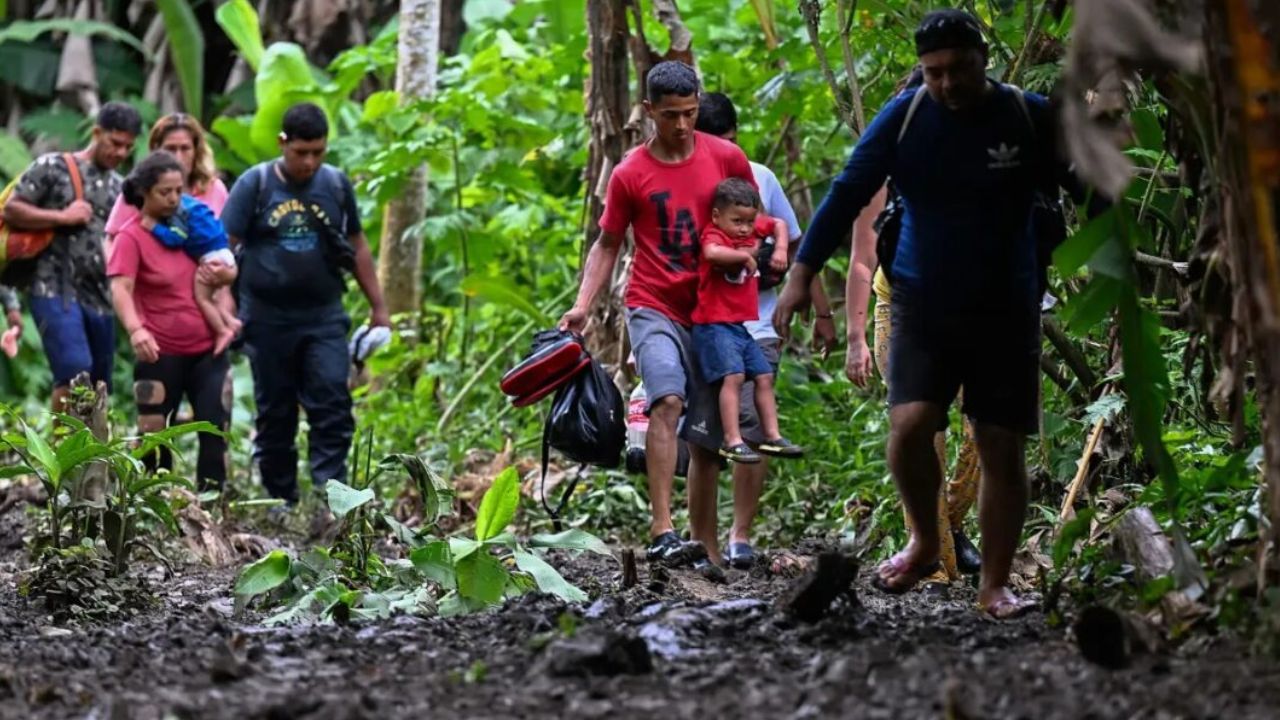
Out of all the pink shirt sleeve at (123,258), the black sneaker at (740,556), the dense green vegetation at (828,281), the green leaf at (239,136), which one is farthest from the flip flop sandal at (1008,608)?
the green leaf at (239,136)

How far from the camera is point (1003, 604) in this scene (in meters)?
5.00

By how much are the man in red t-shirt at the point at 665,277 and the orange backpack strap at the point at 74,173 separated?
3.47 m

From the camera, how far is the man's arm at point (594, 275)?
22.8ft

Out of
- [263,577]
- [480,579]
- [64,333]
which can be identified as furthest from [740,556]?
[64,333]

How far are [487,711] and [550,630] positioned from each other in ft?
2.82

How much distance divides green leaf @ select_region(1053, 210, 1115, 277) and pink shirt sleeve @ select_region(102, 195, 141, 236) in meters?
5.47

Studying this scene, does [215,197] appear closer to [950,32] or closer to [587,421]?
[587,421]

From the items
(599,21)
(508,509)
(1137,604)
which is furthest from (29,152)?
(1137,604)

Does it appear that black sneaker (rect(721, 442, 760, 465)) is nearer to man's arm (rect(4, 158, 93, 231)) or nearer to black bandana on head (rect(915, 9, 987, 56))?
black bandana on head (rect(915, 9, 987, 56))

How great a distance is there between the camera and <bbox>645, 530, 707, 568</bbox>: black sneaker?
6.78 metres

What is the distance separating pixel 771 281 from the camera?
290 inches

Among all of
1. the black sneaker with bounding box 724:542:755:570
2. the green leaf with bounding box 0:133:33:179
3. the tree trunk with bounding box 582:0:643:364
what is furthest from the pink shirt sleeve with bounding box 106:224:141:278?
the green leaf with bounding box 0:133:33:179

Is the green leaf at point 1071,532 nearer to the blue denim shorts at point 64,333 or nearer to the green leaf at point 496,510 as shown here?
the green leaf at point 496,510

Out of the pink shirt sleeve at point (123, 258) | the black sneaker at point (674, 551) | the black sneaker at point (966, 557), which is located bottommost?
the black sneaker at point (674, 551)
